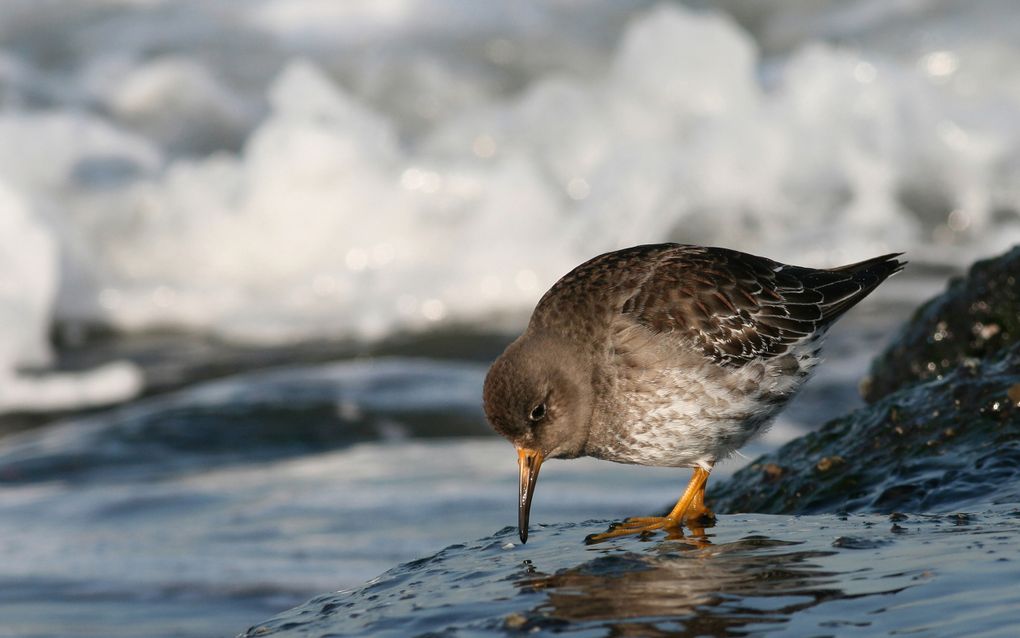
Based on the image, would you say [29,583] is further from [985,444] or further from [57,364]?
[57,364]

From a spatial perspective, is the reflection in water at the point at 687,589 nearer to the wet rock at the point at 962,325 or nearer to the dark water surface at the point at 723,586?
the dark water surface at the point at 723,586

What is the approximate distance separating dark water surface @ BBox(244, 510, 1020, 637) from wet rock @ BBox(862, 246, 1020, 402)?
2.41m

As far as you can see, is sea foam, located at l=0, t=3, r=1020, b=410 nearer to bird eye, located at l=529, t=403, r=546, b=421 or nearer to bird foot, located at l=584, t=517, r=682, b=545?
bird eye, located at l=529, t=403, r=546, b=421

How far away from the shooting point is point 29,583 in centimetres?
762

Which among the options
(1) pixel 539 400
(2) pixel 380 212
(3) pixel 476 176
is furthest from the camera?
(3) pixel 476 176

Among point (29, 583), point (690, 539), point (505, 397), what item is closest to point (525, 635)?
point (690, 539)

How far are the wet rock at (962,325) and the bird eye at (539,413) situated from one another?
237 centimetres

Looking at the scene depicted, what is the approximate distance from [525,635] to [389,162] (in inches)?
509

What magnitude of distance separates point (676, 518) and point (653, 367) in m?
0.63

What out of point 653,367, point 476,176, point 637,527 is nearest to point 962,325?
point 653,367

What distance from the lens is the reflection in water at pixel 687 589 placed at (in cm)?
382

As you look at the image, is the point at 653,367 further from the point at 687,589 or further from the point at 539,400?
the point at 687,589

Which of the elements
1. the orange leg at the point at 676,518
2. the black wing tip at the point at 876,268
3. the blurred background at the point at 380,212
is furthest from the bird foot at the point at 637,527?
the blurred background at the point at 380,212

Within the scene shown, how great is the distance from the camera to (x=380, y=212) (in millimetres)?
15914
